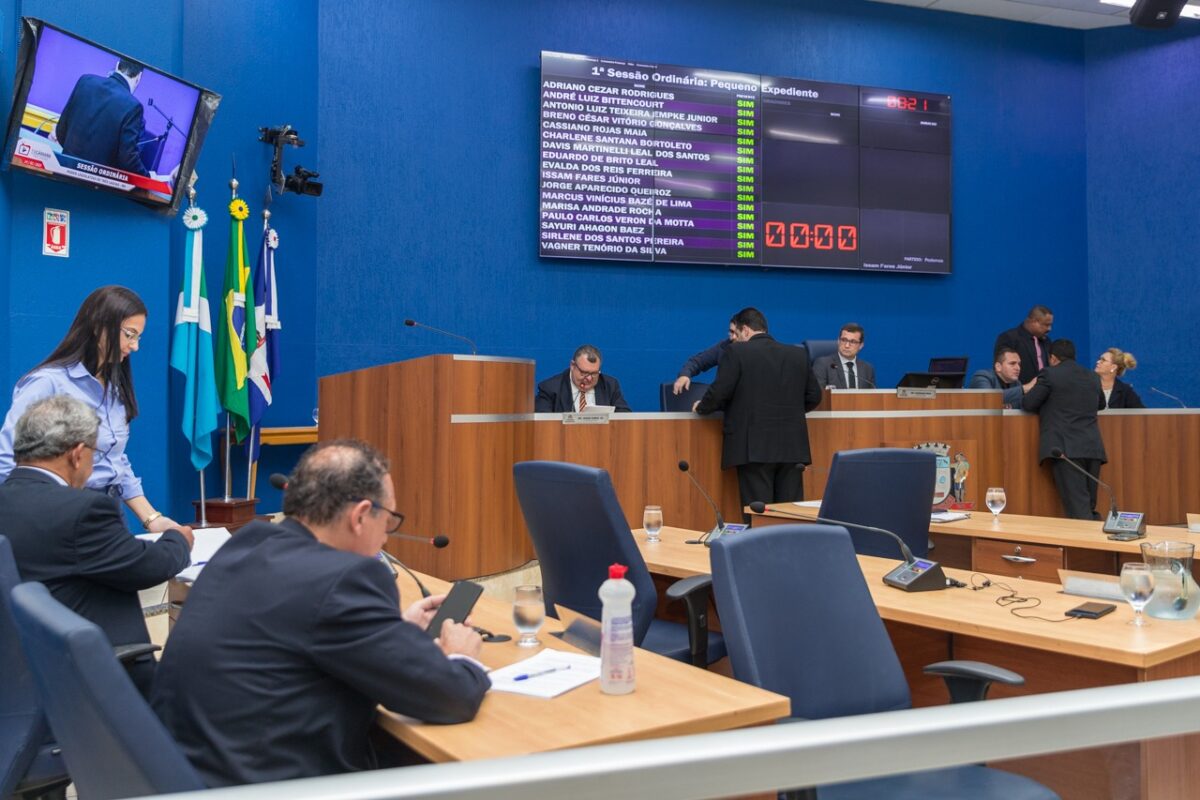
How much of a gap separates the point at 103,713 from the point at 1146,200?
9818mm

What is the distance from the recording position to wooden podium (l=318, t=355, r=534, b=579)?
471cm

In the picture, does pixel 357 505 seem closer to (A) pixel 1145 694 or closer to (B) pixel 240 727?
(B) pixel 240 727

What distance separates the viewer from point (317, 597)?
5.21 feet

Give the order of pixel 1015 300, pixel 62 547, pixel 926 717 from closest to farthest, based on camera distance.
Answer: pixel 926 717 → pixel 62 547 → pixel 1015 300

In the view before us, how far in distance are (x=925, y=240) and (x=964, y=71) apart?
68.7 inches

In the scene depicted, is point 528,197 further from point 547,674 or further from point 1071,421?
point 547,674

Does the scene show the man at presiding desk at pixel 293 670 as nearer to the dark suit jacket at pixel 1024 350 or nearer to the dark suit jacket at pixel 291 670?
the dark suit jacket at pixel 291 670

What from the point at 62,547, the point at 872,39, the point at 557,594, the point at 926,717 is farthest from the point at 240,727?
the point at 872,39

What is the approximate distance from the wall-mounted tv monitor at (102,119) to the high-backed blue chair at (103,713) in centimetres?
394

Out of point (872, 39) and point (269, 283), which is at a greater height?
point (872, 39)

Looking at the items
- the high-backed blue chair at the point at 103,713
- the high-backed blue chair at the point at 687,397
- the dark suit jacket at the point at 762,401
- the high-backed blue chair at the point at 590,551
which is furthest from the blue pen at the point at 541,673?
the high-backed blue chair at the point at 687,397

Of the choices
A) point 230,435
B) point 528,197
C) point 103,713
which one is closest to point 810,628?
point 103,713

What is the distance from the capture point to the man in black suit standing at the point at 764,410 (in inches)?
211

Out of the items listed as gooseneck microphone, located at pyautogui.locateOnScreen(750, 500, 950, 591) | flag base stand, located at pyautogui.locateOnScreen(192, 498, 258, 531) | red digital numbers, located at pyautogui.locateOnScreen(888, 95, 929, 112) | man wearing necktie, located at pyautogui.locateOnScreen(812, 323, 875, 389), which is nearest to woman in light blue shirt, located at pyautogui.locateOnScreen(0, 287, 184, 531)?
gooseneck microphone, located at pyautogui.locateOnScreen(750, 500, 950, 591)
